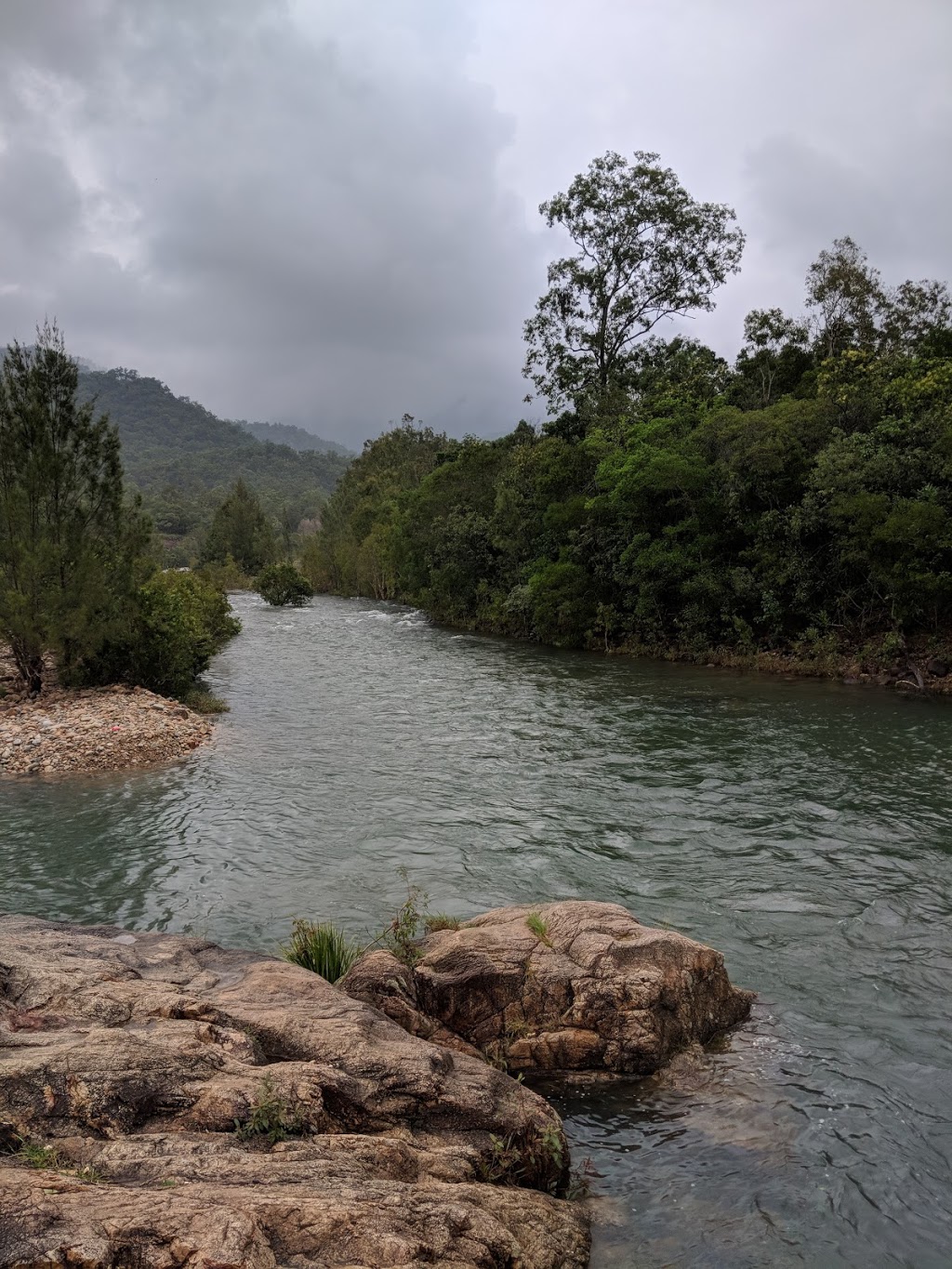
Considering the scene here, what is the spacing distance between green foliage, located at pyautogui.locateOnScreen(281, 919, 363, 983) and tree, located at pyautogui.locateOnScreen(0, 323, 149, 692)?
15496 millimetres

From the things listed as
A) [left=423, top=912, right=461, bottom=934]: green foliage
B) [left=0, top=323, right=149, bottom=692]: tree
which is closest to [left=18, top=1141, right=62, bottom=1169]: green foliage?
[left=423, top=912, right=461, bottom=934]: green foliage

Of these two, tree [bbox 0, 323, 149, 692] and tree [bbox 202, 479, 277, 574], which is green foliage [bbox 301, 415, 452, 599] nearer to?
tree [bbox 202, 479, 277, 574]

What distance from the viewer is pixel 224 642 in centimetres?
4294

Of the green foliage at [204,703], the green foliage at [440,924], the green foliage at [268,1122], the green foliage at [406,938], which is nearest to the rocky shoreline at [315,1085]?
the green foliage at [268,1122]

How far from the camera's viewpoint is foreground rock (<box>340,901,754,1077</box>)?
7.62m

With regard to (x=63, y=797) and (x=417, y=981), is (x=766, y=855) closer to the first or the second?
(x=417, y=981)

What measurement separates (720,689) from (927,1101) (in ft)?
70.5

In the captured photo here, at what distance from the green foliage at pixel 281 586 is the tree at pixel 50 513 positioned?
170 ft

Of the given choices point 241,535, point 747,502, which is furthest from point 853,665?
point 241,535

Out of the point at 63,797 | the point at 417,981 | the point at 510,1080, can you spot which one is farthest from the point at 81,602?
the point at 510,1080

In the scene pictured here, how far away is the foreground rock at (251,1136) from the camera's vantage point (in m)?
3.97

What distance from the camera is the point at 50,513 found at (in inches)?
882

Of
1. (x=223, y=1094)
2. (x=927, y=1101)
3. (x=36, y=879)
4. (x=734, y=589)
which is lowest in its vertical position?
(x=36, y=879)

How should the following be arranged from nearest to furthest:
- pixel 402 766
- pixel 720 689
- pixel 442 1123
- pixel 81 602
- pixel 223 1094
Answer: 1. pixel 223 1094
2. pixel 442 1123
3. pixel 402 766
4. pixel 81 602
5. pixel 720 689
